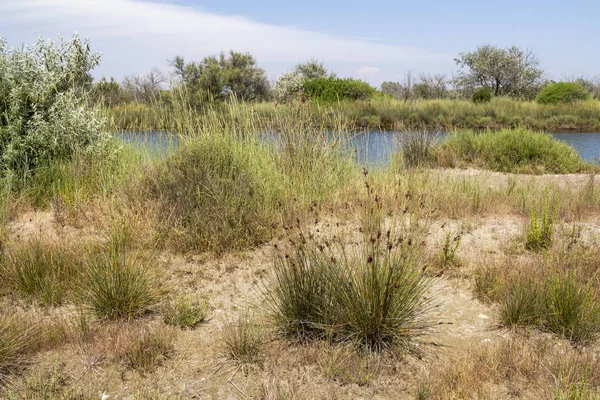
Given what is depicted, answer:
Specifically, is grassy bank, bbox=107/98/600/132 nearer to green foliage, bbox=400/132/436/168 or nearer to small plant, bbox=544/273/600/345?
green foliage, bbox=400/132/436/168

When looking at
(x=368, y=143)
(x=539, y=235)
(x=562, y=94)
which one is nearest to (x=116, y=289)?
(x=539, y=235)

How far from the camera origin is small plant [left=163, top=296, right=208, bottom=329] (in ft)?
13.6

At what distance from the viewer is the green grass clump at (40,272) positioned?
14.9 ft

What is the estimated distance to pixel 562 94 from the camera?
101ft

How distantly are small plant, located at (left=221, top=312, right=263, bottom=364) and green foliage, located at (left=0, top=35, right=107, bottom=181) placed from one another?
15.1 ft

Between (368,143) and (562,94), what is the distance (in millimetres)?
24284

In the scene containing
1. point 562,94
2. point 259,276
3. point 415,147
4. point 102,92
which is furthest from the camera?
point 562,94

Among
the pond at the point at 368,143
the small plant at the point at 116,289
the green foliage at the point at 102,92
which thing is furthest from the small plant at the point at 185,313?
the green foliage at the point at 102,92

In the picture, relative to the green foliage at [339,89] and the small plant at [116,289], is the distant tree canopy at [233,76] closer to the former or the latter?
the green foliage at [339,89]

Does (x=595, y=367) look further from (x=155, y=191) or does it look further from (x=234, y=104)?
(x=234, y=104)

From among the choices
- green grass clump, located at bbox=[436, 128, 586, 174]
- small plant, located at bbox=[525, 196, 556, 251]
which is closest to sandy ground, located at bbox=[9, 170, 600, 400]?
small plant, located at bbox=[525, 196, 556, 251]

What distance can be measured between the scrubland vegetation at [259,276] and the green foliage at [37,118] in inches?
1.4

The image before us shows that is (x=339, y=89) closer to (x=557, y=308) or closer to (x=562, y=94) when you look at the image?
(x=562, y=94)

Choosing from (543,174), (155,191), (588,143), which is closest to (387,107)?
(588,143)
